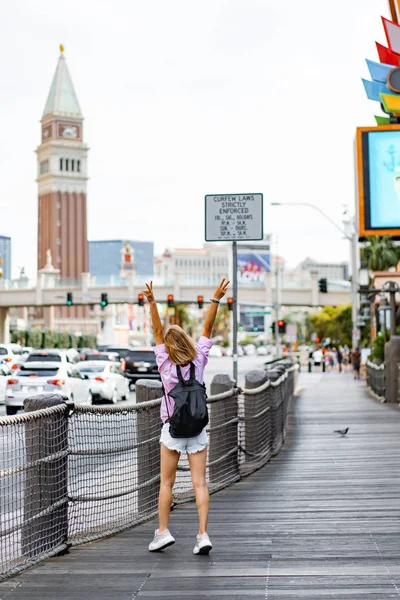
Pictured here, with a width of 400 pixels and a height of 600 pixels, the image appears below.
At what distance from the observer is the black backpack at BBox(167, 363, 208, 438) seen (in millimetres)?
7906

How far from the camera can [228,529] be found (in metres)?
9.32

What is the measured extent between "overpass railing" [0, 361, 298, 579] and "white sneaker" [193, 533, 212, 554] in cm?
99

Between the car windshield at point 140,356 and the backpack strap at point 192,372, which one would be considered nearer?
the backpack strap at point 192,372

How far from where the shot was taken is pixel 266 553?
8.12 meters

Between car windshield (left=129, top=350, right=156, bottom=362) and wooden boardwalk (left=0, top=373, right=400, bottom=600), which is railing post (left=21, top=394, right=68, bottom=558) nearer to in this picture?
wooden boardwalk (left=0, top=373, right=400, bottom=600)

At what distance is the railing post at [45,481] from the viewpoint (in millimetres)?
7789

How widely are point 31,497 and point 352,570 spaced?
2.29 meters

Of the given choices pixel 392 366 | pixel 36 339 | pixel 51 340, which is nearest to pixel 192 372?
pixel 392 366

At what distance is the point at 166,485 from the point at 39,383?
2224 centimetres

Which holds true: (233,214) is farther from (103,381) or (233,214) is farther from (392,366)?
(103,381)

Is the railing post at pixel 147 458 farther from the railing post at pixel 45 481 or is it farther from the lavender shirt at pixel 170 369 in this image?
the lavender shirt at pixel 170 369

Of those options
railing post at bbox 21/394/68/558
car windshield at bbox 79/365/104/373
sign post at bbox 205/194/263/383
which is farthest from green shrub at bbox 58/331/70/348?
railing post at bbox 21/394/68/558

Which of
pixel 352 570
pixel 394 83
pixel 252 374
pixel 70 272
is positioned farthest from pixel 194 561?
pixel 70 272

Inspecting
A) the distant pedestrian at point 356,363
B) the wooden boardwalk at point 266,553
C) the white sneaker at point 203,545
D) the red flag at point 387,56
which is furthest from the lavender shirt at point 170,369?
the distant pedestrian at point 356,363
